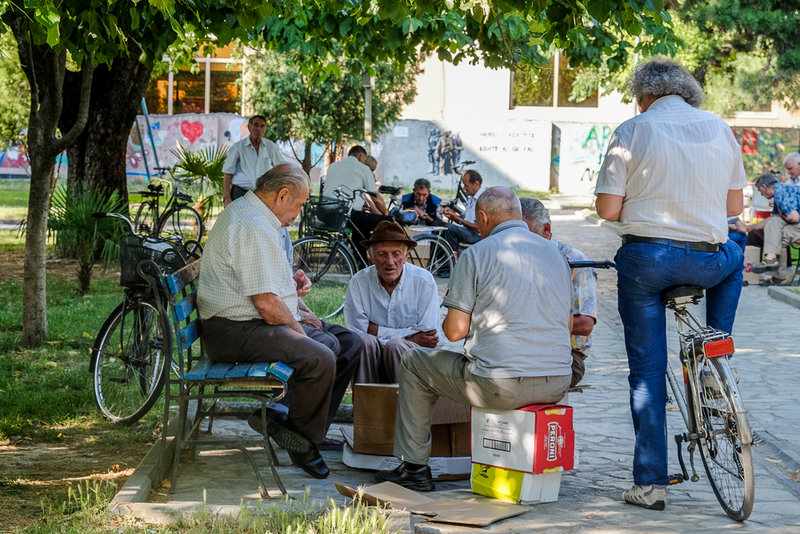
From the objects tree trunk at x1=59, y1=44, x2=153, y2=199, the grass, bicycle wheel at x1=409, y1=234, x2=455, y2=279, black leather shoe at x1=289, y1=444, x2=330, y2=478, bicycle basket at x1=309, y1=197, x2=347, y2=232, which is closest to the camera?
the grass

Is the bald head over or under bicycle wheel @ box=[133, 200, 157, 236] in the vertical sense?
over

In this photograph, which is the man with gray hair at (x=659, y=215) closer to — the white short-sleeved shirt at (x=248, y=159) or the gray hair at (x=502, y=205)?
the gray hair at (x=502, y=205)

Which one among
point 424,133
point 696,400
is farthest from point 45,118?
point 424,133

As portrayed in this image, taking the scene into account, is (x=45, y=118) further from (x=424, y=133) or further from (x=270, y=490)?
(x=424, y=133)

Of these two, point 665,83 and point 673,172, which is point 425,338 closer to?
point 673,172

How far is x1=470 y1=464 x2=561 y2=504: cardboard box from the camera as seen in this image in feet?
17.0

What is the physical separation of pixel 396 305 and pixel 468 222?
7.73 metres

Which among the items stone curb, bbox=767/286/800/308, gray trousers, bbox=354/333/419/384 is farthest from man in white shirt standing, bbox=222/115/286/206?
gray trousers, bbox=354/333/419/384

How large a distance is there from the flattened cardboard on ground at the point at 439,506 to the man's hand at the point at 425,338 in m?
1.41

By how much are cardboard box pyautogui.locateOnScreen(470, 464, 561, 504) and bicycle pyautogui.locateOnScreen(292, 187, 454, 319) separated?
21.8ft

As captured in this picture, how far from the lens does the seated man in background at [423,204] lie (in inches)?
611

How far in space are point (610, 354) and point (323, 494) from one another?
16.5 ft

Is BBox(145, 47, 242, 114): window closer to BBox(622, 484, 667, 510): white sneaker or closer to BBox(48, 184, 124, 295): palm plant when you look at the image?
BBox(48, 184, 124, 295): palm plant

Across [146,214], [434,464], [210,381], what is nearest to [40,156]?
[210,381]
